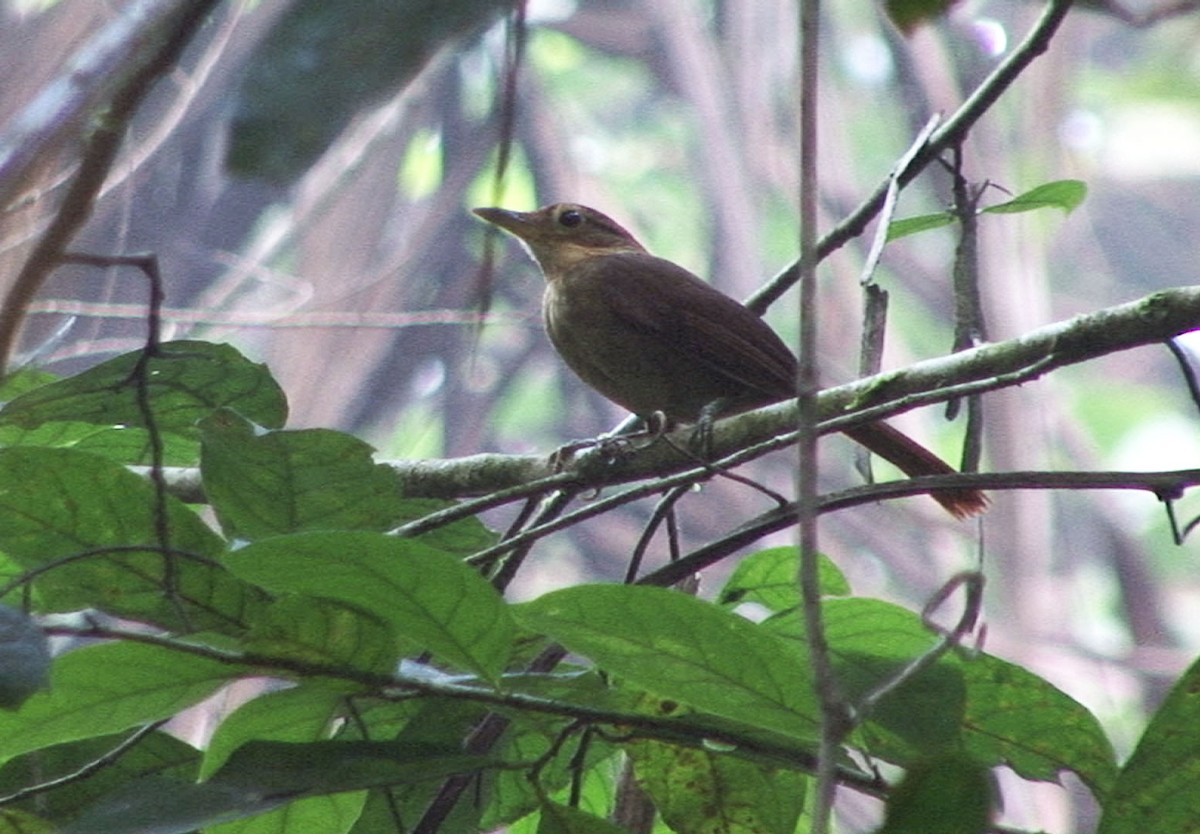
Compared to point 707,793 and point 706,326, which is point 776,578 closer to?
point 707,793

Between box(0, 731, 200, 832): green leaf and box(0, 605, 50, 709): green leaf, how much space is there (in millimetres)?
360

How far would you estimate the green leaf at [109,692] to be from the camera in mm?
1358

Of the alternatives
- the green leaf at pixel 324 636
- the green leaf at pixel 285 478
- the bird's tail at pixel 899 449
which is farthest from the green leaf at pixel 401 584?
the bird's tail at pixel 899 449

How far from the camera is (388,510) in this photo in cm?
160

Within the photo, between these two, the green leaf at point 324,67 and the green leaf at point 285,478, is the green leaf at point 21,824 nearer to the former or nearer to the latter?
the green leaf at point 285,478

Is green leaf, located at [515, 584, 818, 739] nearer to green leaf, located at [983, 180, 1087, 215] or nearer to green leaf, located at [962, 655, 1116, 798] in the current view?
green leaf, located at [962, 655, 1116, 798]

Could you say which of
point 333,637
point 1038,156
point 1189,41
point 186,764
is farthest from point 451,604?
point 1038,156

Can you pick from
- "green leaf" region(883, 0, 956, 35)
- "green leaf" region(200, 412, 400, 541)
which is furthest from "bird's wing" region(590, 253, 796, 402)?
"green leaf" region(883, 0, 956, 35)

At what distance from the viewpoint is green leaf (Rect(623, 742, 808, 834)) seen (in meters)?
1.51

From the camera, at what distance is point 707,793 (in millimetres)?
1521

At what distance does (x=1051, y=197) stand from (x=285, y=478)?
1082mm

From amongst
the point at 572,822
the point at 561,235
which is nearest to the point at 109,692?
the point at 572,822

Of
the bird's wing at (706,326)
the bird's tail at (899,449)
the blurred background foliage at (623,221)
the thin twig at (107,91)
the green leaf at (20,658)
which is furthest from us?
the blurred background foliage at (623,221)

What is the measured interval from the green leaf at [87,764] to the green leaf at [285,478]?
0.74 feet
